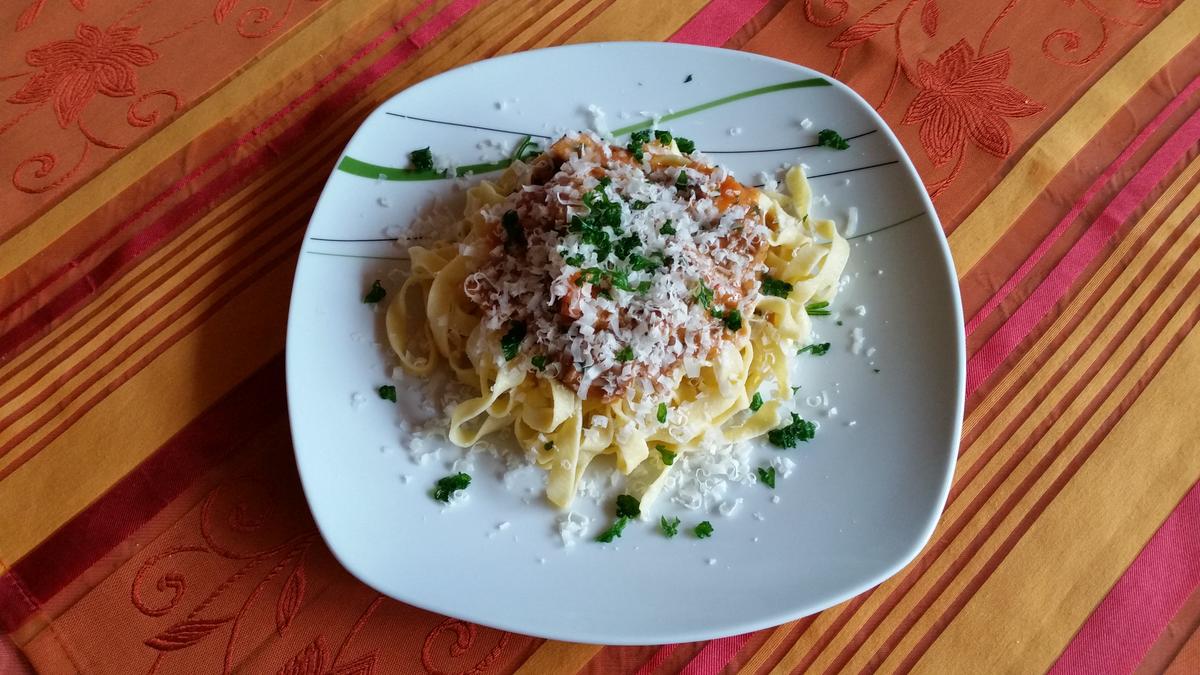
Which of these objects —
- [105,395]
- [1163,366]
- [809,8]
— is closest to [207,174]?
[105,395]

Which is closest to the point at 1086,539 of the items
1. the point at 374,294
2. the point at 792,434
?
the point at 792,434

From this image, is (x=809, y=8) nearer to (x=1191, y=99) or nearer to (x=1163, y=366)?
(x=1191, y=99)

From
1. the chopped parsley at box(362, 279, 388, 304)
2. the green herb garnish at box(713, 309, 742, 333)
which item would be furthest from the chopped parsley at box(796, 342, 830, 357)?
the chopped parsley at box(362, 279, 388, 304)

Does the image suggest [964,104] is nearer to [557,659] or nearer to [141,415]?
[557,659]

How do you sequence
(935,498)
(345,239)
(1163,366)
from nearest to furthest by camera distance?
(935,498)
(345,239)
(1163,366)

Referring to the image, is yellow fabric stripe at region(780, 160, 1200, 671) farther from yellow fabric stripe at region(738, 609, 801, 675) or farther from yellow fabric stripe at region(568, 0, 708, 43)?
yellow fabric stripe at region(568, 0, 708, 43)

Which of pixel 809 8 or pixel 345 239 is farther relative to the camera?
pixel 809 8
